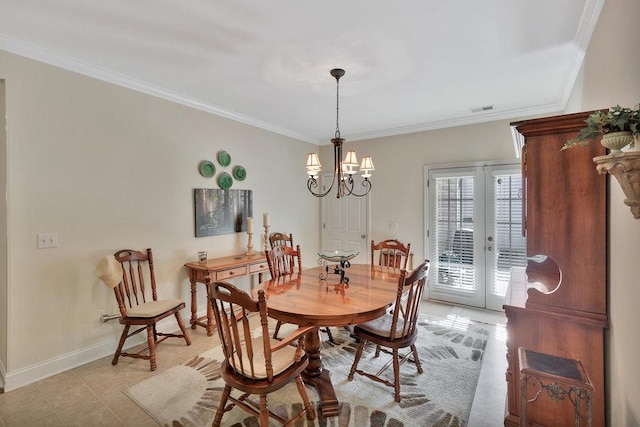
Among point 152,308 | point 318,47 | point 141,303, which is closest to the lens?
point 318,47

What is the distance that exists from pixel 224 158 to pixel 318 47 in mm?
2086

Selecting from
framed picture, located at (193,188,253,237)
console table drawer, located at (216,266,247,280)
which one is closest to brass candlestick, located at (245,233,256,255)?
framed picture, located at (193,188,253,237)

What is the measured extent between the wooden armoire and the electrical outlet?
3495 mm

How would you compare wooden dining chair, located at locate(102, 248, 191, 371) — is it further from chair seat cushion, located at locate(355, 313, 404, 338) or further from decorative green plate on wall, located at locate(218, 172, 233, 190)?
chair seat cushion, located at locate(355, 313, 404, 338)

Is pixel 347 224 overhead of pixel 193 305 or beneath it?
overhead

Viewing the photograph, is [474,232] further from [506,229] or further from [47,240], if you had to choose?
[47,240]

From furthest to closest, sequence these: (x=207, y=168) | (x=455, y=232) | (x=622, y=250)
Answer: (x=455, y=232), (x=207, y=168), (x=622, y=250)

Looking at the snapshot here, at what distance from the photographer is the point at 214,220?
387 cm

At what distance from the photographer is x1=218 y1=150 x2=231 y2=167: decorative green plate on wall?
393 centimetres

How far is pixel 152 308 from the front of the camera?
285cm

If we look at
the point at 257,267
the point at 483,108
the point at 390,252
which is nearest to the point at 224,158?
the point at 257,267

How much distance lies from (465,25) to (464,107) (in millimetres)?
1852

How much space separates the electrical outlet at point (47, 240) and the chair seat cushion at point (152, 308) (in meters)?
0.85

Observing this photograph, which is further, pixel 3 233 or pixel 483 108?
pixel 483 108
